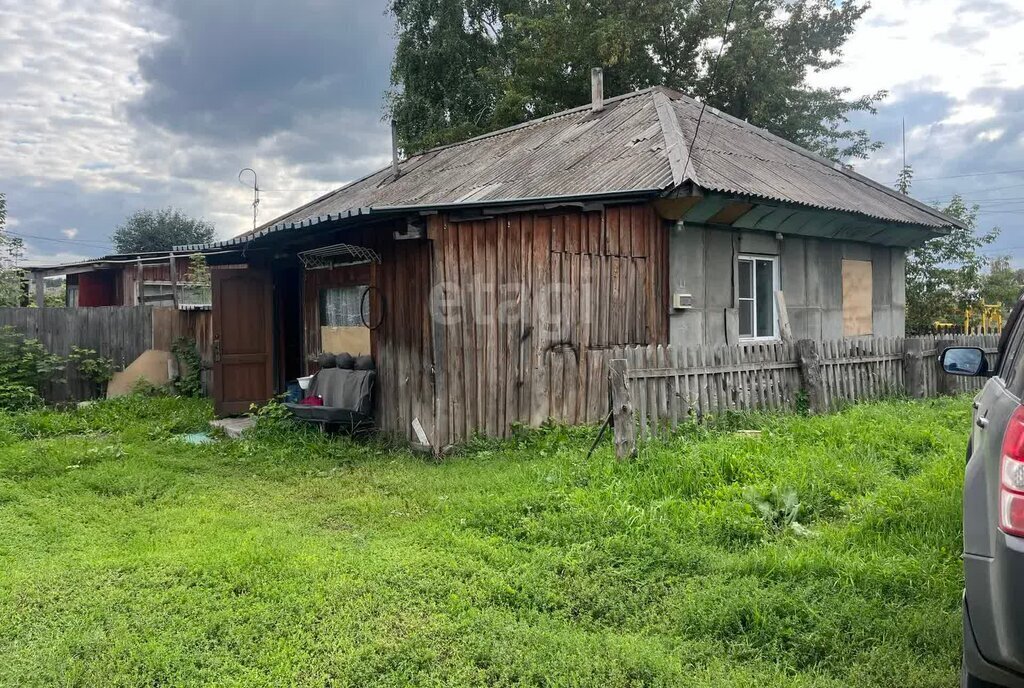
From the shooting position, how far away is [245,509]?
238 inches

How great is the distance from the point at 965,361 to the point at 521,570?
109 inches

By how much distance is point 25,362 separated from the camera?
1153cm

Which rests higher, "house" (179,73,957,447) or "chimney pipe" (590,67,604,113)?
"chimney pipe" (590,67,604,113)

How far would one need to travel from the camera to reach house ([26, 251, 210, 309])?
18578 mm

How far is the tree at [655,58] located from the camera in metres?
18.0

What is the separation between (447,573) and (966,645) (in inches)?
110

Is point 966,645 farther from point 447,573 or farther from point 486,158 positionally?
point 486,158

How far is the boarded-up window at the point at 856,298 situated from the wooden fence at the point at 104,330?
10669 millimetres

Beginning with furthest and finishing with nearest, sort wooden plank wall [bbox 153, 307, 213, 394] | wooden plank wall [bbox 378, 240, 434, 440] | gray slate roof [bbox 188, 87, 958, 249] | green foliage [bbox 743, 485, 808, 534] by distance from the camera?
wooden plank wall [bbox 153, 307, 213, 394], gray slate roof [bbox 188, 87, 958, 249], wooden plank wall [bbox 378, 240, 434, 440], green foliage [bbox 743, 485, 808, 534]

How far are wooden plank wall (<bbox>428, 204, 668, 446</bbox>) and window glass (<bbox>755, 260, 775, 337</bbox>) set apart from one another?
2.09m

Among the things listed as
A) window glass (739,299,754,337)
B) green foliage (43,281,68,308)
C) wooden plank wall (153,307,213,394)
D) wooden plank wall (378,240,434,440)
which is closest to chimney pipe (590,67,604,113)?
window glass (739,299,754,337)

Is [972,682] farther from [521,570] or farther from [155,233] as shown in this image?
[155,233]

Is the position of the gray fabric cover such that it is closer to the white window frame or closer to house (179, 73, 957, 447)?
house (179, 73, 957, 447)

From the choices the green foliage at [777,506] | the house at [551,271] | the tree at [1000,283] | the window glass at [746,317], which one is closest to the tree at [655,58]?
the tree at [1000,283]
